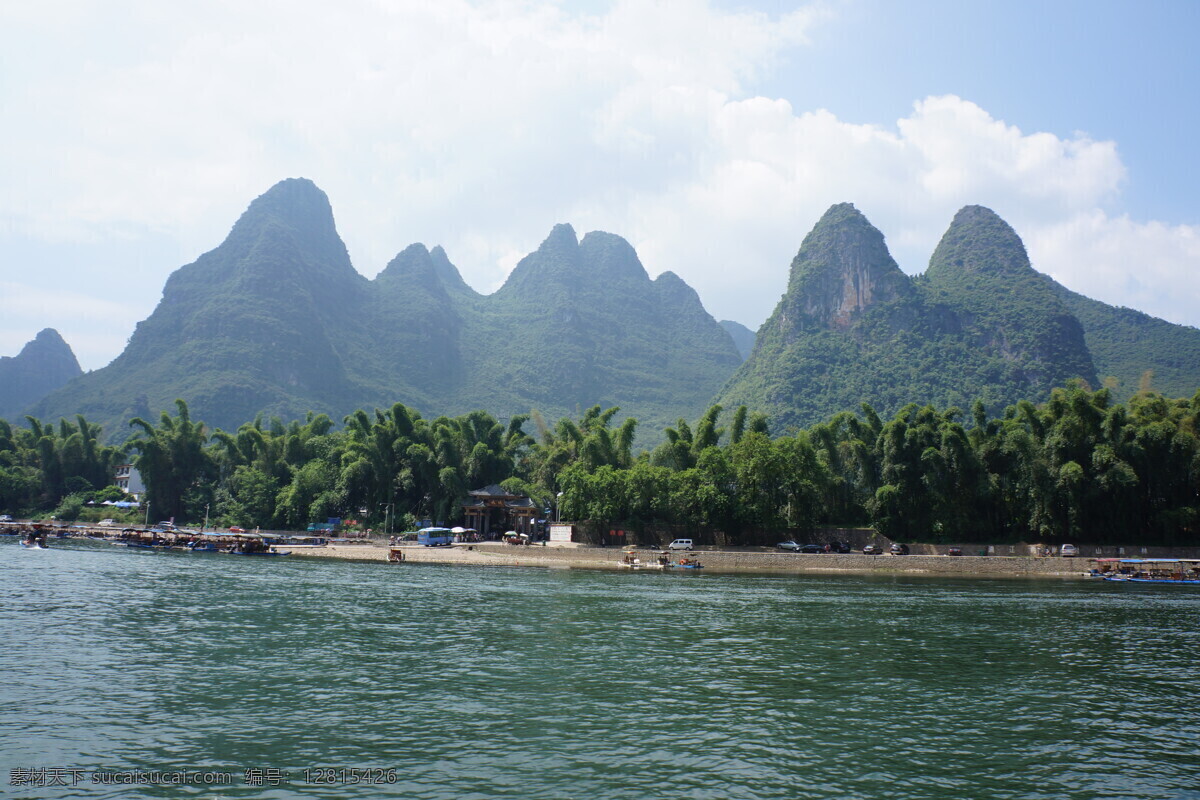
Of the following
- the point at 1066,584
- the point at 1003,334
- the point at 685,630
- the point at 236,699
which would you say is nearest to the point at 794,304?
the point at 1003,334

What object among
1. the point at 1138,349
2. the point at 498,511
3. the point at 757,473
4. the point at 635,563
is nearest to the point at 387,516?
the point at 498,511

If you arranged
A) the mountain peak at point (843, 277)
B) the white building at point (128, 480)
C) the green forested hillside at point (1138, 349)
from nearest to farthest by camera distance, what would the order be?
the white building at point (128, 480) → the green forested hillside at point (1138, 349) → the mountain peak at point (843, 277)

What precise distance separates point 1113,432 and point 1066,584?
638 inches

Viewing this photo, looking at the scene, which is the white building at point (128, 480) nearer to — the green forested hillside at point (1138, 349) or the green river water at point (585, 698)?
the green river water at point (585, 698)

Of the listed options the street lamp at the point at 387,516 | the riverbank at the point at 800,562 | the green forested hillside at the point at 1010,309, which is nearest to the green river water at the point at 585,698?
the riverbank at the point at 800,562

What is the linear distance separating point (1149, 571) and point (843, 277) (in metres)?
144

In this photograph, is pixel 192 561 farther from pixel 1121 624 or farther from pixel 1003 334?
pixel 1003 334

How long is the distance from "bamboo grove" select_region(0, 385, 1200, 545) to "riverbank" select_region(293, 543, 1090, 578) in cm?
417

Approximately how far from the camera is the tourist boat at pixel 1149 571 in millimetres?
55031

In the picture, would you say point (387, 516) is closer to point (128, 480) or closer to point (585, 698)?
point (128, 480)

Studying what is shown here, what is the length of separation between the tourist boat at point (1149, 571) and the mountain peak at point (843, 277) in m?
135

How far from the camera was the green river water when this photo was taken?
12.9m

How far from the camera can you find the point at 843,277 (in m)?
192

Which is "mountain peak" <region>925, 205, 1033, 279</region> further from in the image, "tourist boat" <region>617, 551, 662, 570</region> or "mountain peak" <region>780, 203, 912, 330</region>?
"tourist boat" <region>617, 551, 662, 570</region>
